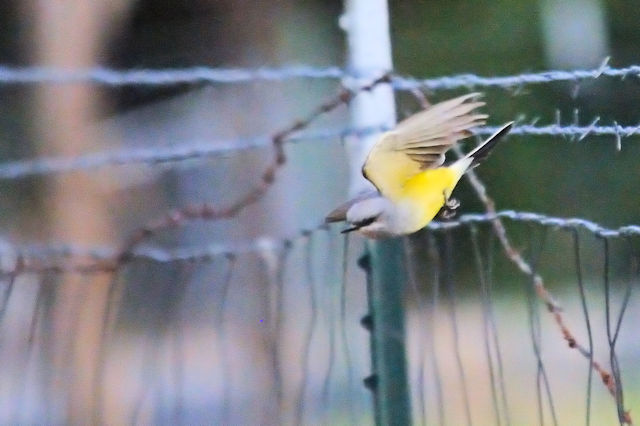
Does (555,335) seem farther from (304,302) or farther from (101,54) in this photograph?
(101,54)

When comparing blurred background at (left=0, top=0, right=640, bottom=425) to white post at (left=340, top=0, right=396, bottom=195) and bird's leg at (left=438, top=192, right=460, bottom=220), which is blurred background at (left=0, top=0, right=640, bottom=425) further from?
bird's leg at (left=438, top=192, right=460, bottom=220)

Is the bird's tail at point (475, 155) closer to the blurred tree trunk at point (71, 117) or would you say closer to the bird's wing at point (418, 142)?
the bird's wing at point (418, 142)

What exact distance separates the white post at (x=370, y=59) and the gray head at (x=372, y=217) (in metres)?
0.15

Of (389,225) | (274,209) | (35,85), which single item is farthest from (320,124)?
(389,225)

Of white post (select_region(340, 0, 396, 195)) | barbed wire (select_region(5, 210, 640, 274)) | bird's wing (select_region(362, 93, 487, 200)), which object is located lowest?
bird's wing (select_region(362, 93, 487, 200))

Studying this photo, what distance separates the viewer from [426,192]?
0.92ft

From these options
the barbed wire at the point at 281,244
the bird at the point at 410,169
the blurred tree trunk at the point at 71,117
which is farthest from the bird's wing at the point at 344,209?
the blurred tree trunk at the point at 71,117

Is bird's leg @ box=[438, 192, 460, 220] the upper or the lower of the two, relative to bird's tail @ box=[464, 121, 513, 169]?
lower

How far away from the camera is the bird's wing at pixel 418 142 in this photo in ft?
0.87

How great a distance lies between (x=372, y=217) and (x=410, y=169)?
0.07ft

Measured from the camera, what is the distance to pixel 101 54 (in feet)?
3.14

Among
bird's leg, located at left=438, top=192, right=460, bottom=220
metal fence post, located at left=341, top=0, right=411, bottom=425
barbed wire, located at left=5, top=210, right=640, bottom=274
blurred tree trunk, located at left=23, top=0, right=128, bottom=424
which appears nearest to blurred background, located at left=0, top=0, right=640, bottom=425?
blurred tree trunk, located at left=23, top=0, right=128, bottom=424

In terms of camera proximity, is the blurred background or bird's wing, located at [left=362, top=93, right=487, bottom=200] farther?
the blurred background

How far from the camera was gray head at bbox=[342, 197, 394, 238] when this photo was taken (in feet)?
0.88
